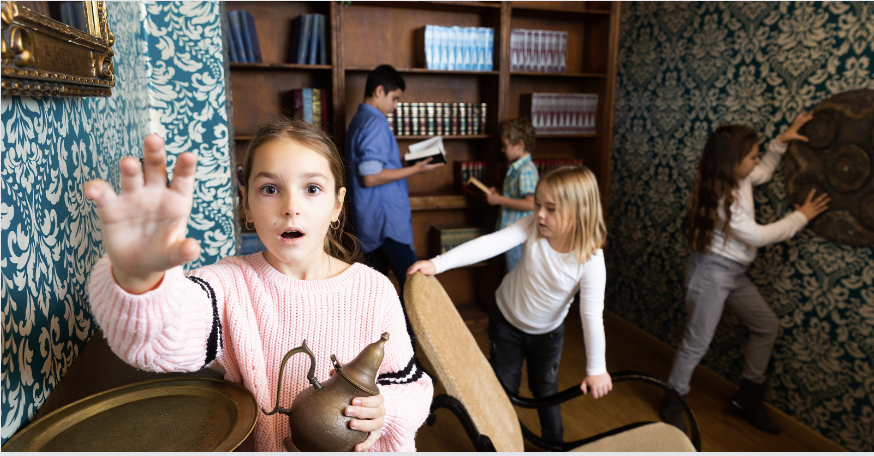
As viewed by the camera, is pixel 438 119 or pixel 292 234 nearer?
pixel 292 234

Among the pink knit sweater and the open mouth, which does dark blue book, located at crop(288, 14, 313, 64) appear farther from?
the open mouth

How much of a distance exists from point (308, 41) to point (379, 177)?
96 cm

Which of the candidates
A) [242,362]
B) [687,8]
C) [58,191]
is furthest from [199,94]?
[687,8]

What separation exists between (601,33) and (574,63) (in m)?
0.29

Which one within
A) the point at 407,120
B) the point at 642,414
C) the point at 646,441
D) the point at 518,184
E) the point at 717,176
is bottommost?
the point at 642,414

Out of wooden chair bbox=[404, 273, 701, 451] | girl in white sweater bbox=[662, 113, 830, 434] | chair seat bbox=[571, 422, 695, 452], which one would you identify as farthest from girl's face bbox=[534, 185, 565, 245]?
girl in white sweater bbox=[662, 113, 830, 434]

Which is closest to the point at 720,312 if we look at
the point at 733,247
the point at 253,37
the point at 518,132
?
the point at 733,247

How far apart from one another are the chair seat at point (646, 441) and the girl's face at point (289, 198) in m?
1.18

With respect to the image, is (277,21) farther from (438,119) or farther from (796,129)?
(796,129)

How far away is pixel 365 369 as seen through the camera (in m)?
0.78

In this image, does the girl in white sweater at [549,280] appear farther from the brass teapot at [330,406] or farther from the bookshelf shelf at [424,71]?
the bookshelf shelf at [424,71]

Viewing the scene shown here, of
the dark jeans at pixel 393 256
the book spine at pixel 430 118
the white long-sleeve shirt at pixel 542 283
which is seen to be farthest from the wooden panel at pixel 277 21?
the white long-sleeve shirt at pixel 542 283

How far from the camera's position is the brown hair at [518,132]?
3.08 meters

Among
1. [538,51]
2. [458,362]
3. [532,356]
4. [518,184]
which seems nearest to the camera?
[458,362]
